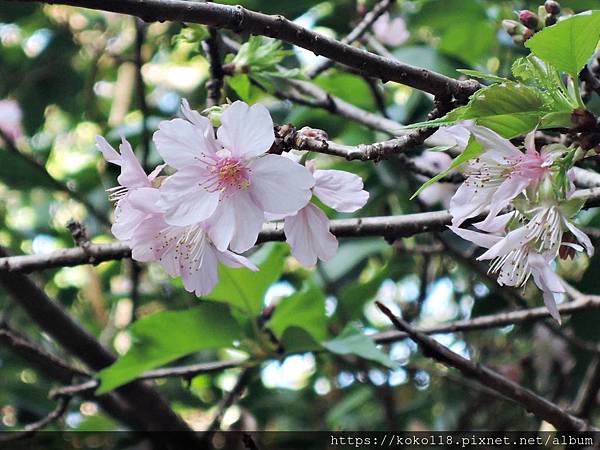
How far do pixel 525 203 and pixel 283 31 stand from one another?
12.0 inches

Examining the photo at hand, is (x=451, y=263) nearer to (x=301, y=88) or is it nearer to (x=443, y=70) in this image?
(x=443, y=70)

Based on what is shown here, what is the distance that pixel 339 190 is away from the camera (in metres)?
0.87

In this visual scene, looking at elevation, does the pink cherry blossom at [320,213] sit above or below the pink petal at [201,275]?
above

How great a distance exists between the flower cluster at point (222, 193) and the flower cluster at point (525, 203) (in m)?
0.13

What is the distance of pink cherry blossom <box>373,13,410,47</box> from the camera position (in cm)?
202

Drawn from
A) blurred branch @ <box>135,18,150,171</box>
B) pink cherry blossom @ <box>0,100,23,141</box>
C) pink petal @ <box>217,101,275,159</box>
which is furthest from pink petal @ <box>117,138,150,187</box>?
pink cherry blossom @ <box>0,100,23,141</box>

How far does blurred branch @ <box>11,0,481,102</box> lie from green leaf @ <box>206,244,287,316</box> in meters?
0.58

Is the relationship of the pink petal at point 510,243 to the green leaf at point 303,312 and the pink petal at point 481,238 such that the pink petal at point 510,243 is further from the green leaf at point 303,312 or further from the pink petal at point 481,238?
the green leaf at point 303,312

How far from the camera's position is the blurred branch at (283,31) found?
68 centimetres

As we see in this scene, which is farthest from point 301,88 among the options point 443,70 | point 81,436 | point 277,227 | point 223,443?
point 81,436

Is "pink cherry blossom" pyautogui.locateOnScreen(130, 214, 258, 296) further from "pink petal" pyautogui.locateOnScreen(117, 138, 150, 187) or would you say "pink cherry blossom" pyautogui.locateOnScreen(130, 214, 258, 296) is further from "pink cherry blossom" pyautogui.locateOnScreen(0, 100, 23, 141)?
"pink cherry blossom" pyautogui.locateOnScreen(0, 100, 23, 141)

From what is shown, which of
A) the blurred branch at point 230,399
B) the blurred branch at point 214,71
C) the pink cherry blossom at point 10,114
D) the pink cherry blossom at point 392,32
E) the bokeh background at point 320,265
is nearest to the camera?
the blurred branch at point 214,71

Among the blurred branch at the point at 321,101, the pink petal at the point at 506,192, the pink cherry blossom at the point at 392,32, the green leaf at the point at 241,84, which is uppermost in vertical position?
the pink petal at the point at 506,192

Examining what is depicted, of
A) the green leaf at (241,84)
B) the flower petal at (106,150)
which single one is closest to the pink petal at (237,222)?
the flower petal at (106,150)
